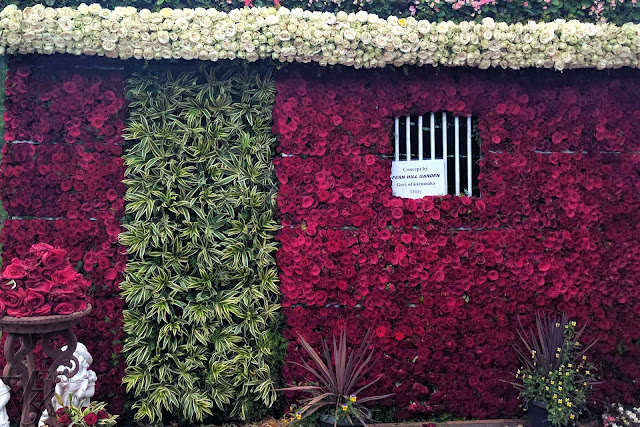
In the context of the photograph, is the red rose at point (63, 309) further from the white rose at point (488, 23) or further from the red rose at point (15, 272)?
the white rose at point (488, 23)

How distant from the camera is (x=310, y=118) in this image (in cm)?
504

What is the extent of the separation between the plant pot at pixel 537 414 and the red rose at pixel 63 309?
3834mm

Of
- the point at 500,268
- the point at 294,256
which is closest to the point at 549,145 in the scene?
the point at 500,268

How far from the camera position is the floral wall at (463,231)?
5.03 m

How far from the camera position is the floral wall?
5.03 metres

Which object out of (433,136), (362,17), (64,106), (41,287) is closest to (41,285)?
(41,287)

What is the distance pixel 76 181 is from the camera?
4.84 metres

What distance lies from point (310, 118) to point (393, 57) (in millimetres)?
923

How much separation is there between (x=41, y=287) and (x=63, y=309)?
0.21 metres

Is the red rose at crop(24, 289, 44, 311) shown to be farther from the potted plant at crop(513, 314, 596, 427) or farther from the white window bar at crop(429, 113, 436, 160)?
the potted plant at crop(513, 314, 596, 427)

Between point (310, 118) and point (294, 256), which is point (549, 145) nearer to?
point (310, 118)

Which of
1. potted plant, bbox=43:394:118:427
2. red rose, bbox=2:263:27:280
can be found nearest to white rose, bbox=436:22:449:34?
red rose, bbox=2:263:27:280

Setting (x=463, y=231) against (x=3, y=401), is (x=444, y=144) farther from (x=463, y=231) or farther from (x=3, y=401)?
(x=3, y=401)

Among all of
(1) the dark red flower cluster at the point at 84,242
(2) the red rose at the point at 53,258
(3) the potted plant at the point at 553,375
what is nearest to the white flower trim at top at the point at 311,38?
(1) the dark red flower cluster at the point at 84,242
